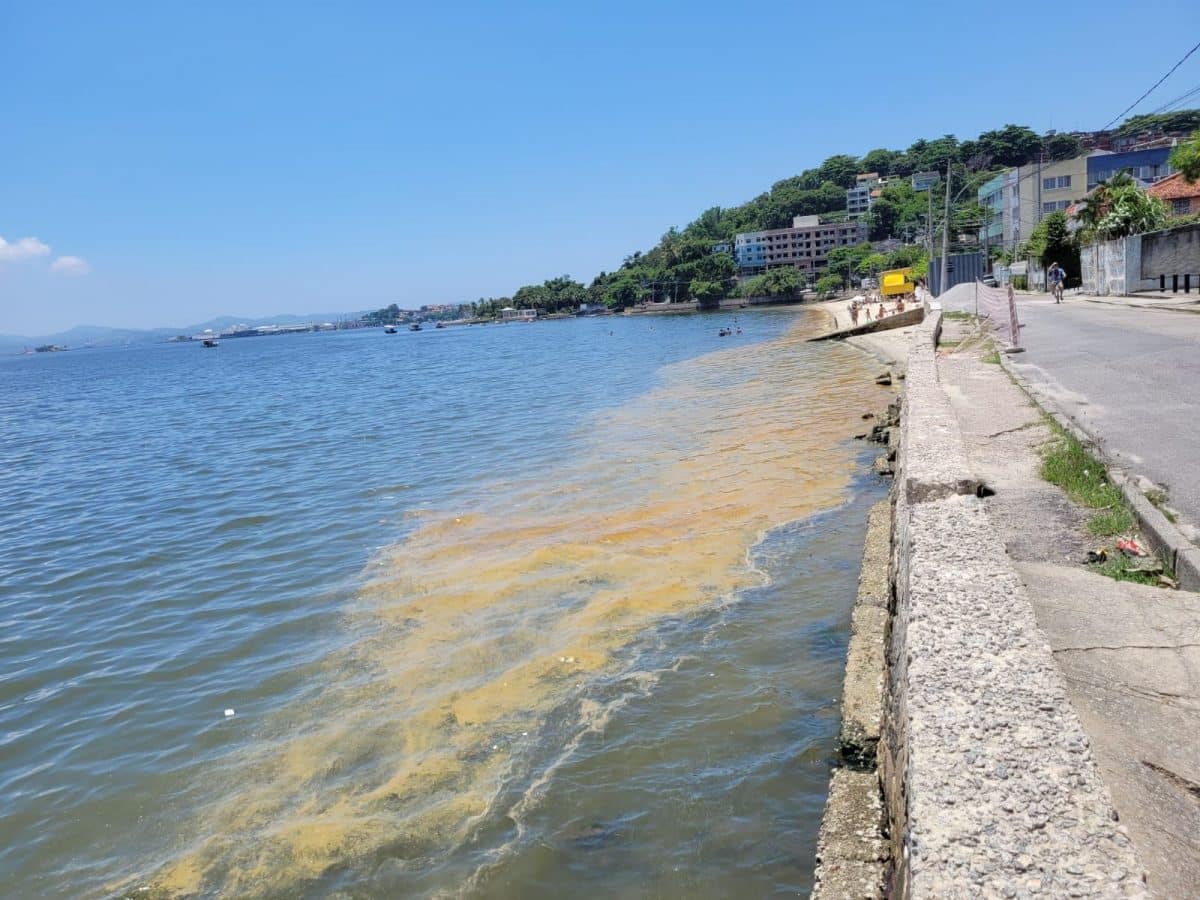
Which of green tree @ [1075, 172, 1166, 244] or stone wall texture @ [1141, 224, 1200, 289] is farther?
green tree @ [1075, 172, 1166, 244]

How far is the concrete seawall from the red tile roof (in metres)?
51.7

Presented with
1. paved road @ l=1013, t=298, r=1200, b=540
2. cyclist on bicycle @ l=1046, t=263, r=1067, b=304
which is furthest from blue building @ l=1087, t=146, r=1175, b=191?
paved road @ l=1013, t=298, r=1200, b=540

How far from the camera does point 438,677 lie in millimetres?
7754

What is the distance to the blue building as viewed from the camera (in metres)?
67.2

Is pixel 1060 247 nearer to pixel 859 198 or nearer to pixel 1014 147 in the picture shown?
pixel 1014 147

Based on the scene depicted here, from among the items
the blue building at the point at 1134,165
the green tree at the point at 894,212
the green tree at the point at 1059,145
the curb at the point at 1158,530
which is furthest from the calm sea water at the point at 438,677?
the green tree at the point at 894,212

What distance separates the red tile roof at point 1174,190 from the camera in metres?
45.3

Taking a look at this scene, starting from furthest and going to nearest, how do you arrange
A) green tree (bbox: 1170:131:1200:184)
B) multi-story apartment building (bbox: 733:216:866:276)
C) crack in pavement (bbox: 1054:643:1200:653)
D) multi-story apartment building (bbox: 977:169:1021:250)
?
multi-story apartment building (bbox: 733:216:866:276) < multi-story apartment building (bbox: 977:169:1021:250) < green tree (bbox: 1170:131:1200:184) < crack in pavement (bbox: 1054:643:1200:653)

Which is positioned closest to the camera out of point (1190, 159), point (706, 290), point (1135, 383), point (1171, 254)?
point (1135, 383)

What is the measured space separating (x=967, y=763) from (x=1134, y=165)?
81646 millimetres

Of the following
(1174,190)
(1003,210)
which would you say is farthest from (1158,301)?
(1003,210)

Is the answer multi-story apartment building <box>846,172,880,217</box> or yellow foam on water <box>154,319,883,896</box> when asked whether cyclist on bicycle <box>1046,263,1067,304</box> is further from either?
multi-story apartment building <box>846,172,880,217</box>

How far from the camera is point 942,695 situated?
3.64m

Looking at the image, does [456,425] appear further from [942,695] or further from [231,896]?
[942,695]
